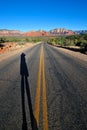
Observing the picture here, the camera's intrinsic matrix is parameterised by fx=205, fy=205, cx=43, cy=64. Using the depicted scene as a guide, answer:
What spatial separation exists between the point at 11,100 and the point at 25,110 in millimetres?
1092

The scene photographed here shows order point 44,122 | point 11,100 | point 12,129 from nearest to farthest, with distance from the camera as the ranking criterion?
point 12,129 < point 44,122 < point 11,100

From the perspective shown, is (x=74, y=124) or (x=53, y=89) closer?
(x=74, y=124)

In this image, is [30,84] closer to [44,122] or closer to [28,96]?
[28,96]

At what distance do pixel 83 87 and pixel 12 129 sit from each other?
15.0 feet

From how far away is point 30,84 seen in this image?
8.87m

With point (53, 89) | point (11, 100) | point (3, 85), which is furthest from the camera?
point (3, 85)

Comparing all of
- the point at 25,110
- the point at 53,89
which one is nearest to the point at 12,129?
the point at 25,110

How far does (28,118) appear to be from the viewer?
16.5 feet

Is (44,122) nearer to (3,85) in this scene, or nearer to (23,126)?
(23,126)

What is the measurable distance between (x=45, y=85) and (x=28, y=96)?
6.32 ft

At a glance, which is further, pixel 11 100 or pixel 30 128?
pixel 11 100

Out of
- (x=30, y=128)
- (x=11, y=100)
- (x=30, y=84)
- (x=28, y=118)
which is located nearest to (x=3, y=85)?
(x=30, y=84)

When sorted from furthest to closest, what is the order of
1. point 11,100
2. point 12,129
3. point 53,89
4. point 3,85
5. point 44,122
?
point 3,85 → point 53,89 → point 11,100 → point 44,122 → point 12,129

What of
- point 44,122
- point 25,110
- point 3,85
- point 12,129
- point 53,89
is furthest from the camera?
point 3,85
